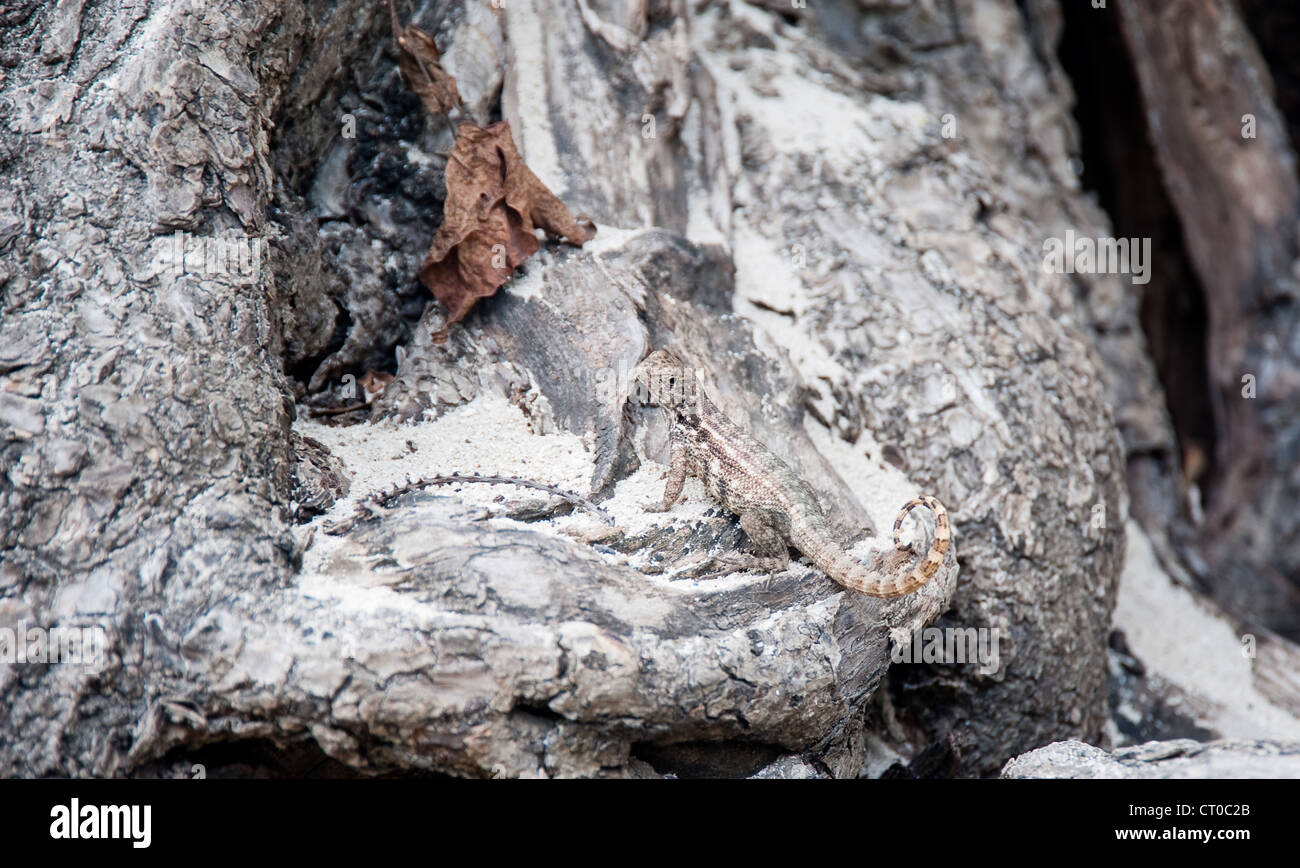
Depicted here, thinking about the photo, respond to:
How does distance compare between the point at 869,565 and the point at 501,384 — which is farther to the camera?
the point at 501,384

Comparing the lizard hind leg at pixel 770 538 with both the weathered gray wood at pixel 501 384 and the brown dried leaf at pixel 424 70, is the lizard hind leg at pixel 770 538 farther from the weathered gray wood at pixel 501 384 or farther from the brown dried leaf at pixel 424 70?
the brown dried leaf at pixel 424 70

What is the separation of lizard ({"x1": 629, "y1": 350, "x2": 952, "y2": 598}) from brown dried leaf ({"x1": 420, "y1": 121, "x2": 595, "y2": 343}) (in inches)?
32.6

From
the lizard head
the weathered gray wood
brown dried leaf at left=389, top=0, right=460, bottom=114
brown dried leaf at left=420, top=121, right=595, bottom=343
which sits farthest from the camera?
brown dried leaf at left=389, top=0, right=460, bottom=114

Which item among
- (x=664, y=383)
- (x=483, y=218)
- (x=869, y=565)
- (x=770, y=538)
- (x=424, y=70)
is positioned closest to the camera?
(x=770, y=538)

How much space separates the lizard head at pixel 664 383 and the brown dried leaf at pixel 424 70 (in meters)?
1.64

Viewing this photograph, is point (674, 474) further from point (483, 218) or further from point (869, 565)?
point (483, 218)

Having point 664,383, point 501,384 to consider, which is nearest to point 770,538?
point 664,383

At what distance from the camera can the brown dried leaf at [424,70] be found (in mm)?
4371

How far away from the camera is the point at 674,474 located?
3760mm

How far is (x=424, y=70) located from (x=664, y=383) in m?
1.90

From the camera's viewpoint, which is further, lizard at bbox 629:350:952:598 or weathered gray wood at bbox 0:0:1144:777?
lizard at bbox 629:350:952:598

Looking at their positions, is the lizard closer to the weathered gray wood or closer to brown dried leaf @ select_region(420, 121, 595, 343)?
the weathered gray wood

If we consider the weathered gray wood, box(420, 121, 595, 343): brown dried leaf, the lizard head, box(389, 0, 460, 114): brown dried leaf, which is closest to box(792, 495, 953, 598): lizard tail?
the weathered gray wood

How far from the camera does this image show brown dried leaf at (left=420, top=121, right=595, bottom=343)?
4.13 meters
